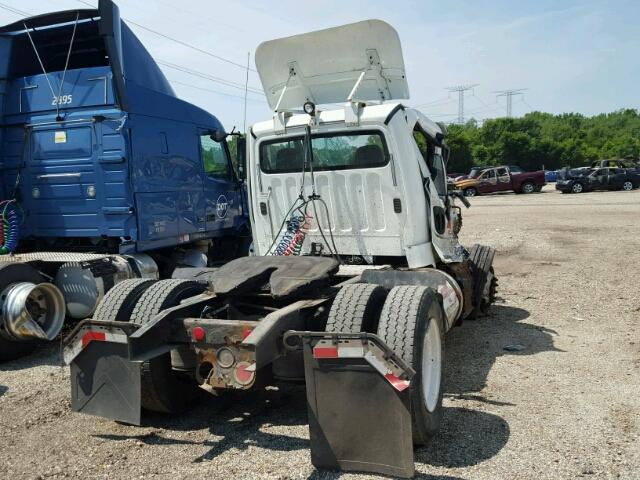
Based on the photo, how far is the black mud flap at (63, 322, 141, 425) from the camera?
3.84m

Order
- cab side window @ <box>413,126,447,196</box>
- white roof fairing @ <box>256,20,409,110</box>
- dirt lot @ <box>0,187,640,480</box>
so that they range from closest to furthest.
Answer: dirt lot @ <box>0,187,640,480</box>, white roof fairing @ <box>256,20,409,110</box>, cab side window @ <box>413,126,447,196</box>

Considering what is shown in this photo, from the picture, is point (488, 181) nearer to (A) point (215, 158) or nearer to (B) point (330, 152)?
(A) point (215, 158)

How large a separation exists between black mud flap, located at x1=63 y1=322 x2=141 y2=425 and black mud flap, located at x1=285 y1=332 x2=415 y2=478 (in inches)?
48.9

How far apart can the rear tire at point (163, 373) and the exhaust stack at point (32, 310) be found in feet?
6.76

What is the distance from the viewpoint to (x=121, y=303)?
434cm

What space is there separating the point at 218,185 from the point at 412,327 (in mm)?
5889

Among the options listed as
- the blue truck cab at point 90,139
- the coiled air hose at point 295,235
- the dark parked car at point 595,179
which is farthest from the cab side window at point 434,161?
the dark parked car at point 595,179

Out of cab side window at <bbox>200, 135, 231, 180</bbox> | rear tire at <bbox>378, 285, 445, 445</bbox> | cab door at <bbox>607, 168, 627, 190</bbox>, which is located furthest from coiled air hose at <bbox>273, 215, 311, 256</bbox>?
cab door at <bbox>607, 168, 627, 190</bbox>

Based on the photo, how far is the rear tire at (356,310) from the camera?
3738 millimetres

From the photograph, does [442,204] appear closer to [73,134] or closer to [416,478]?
[416,478]

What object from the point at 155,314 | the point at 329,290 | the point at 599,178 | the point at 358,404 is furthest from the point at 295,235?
the point at 599,178

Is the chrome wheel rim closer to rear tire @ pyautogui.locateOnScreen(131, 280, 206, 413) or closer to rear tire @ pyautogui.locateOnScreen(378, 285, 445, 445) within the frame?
rear tire @ pyautogui.locateOnScreen(378, 285, 445, 445)

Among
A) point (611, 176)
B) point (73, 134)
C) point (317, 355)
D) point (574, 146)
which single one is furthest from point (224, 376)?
point (574, 146)

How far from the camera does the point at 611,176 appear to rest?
108ft
